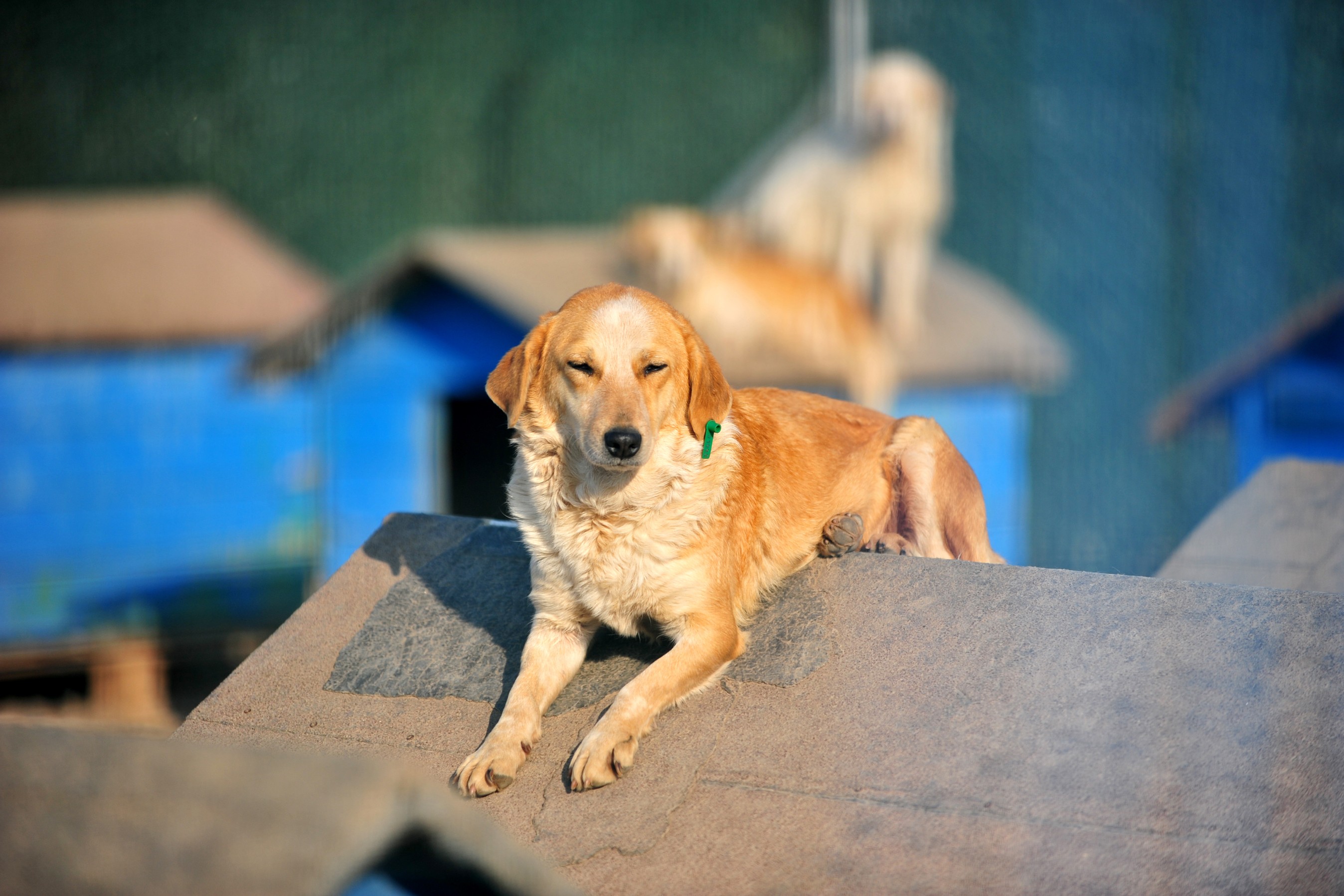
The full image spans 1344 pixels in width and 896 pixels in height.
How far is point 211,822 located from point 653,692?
1157mm

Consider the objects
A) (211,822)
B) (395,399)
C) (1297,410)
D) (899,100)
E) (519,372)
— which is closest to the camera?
(211,822)

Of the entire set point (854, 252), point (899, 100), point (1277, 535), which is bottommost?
point (1277, 535)

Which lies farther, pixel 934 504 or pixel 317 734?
pixel 934 504

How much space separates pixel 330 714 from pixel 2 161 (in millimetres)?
8334

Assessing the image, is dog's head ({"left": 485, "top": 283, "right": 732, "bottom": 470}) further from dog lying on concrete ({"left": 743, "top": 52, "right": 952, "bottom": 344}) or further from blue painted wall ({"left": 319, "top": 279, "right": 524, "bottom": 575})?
dog lying on concrete ({"left": 743, "top": 52, "right": 952, "bottom": 344})

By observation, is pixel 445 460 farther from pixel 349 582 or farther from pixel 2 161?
pixel 2 161

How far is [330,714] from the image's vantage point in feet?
8.65

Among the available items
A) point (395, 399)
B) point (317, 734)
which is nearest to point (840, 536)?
point (317, 734)

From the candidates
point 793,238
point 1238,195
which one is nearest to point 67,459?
point 793,238

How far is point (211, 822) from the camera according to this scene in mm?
1299

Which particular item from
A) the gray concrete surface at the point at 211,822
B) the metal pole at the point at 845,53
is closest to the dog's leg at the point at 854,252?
the metal pole at the point at 845,53

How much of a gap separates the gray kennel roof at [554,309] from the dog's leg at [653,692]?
407 cm

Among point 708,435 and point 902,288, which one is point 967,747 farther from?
point 902,288

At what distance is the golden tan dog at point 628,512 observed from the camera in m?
2.33
